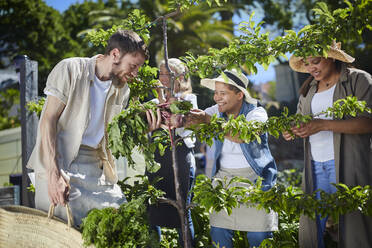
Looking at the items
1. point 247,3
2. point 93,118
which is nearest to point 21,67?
point 93,118

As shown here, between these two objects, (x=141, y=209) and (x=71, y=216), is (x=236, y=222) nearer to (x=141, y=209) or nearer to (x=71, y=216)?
(x=141, y=209)

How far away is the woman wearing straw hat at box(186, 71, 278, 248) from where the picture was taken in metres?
2.82

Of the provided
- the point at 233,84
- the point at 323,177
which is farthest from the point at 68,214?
the point at 323,177

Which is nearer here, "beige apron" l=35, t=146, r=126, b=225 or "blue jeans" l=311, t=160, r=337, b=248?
"beige apron" l=35, t=146, r=126, b=225

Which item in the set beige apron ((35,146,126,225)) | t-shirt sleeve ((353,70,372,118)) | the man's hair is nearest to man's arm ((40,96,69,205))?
beige apron ((35,146,126,225))

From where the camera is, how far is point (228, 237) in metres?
2.98

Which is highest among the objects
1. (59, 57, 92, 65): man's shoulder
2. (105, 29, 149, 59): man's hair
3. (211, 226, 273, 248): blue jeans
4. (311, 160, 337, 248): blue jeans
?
(105, 29, 149, 59): man's hair

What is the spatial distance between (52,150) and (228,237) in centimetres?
149

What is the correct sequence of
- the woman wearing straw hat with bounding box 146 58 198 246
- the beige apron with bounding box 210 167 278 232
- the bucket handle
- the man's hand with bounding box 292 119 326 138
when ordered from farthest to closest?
the woman wearing straw hat with bounding box 146 58 198 246, the beige apron with bounding box 210 167 278 232, the man's hand with bounding box 292 119 326 138, the bucket handle

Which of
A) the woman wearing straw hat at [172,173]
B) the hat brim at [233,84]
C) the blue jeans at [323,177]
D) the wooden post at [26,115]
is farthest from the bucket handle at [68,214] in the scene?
the wooden post at [26,115]

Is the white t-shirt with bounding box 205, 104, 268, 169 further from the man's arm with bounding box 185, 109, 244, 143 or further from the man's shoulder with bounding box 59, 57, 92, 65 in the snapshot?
the man's shoulder with bounding box 59, 57, 92, 65

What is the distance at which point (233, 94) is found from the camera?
A: 3037 mm

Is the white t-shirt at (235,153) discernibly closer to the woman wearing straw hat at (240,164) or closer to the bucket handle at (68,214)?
the woman wearing straw hat at (240,164)

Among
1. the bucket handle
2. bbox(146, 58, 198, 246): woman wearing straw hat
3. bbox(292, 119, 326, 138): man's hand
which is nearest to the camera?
the bucket handle
